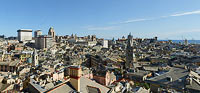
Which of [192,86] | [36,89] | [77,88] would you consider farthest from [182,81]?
[36,89]

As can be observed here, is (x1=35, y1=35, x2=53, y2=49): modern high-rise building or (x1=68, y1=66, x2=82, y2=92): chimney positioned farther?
(x1=35, y1=35, x2=53, y2=49): modern high-rise building

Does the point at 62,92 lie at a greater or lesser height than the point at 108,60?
greater

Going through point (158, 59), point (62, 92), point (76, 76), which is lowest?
point (158, 59)

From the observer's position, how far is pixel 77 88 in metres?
16.2

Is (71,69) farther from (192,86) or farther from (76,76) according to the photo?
(192,86)

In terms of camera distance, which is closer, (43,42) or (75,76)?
(75,76)

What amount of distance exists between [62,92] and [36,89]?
8.56 meters

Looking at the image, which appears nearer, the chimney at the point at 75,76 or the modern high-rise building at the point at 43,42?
the chimney at the point at 75,76

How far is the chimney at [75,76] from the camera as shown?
15570 mm

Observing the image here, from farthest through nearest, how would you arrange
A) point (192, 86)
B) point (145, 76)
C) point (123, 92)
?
point (145, 76) → point (192, 86) → point (123, 92)

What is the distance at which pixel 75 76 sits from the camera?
16.0 m

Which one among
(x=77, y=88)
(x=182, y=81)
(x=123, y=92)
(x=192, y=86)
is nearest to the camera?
(x=77, y=88)

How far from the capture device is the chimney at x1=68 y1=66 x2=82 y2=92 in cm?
1557

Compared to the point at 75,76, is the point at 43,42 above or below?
below
